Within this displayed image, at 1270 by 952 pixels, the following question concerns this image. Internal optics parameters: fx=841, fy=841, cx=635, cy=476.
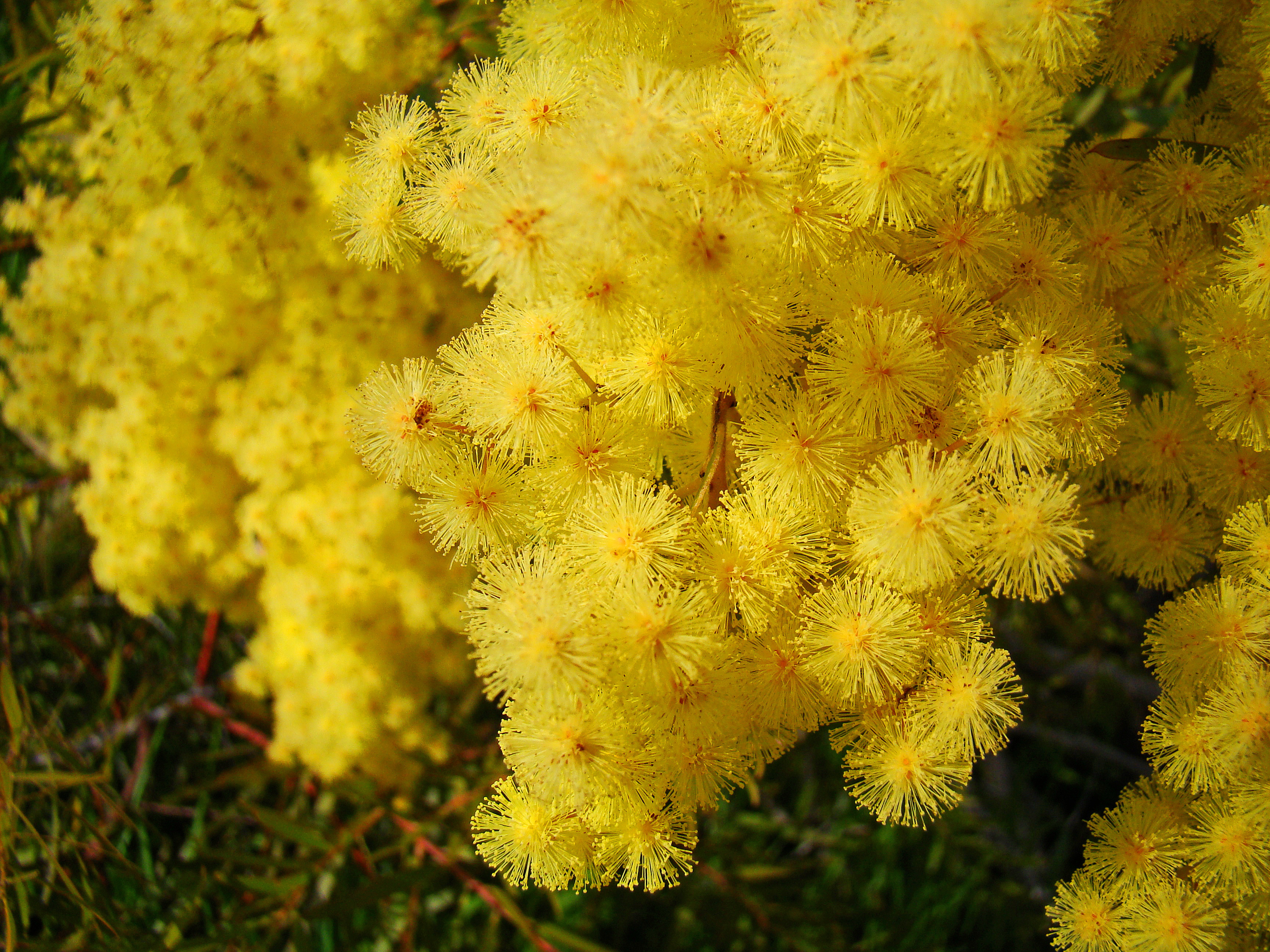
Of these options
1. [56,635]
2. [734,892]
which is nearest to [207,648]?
[56,635]

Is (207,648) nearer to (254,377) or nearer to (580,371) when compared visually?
(254,377)

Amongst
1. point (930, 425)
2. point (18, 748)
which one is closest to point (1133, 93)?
point (930, 425)

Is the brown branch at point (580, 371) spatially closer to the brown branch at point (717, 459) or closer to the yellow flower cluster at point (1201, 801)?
the brown branch at point (717, 459)

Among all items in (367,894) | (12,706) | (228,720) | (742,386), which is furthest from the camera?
(228,720)

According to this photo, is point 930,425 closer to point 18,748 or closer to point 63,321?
point 18,748

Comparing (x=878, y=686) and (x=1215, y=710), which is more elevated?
(x=878, y=686)

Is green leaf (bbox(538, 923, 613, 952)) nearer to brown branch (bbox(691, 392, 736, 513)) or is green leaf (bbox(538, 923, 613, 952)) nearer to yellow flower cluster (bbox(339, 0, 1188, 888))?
yellow flower cluster (bbox(339, 0, 1188, 888))

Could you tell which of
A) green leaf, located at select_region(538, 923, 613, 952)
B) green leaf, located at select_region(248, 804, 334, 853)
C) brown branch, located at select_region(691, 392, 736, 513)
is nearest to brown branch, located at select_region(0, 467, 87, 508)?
green leaf, located at select_region(248, 804, 334, 853)
